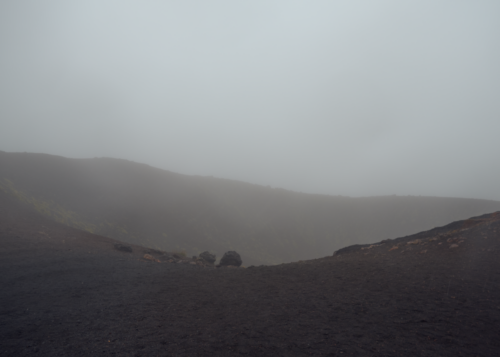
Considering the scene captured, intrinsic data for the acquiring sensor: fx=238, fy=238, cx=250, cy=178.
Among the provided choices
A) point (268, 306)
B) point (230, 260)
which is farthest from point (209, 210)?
point (268, 306)

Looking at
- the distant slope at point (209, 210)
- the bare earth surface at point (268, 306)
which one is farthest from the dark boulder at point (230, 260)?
the distant slope at point (209, 210)

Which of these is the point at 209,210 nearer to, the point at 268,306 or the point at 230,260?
the point at 230,260

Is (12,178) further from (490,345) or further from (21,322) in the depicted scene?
(490,345)

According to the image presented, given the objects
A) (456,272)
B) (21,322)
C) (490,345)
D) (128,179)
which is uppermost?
(128,179)

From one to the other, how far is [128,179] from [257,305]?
53.2 meters

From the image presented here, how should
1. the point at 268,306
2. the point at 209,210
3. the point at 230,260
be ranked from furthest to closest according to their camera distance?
the point at 209,210 → the point at 230,260 → the point at 268,306

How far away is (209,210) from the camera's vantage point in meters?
54.6

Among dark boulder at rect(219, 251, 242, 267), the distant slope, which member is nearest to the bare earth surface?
dark boulder at rect(219, 251, 242, 267)

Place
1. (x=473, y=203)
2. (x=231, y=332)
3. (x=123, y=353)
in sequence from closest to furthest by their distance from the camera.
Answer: (x=123, y=353) < (x=231, y=332) < (x=473, y=203)

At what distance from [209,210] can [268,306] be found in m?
48.0

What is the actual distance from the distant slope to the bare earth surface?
2652 cm

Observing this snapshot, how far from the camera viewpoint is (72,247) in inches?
632

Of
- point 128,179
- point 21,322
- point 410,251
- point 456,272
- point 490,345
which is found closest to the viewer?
point 490,345

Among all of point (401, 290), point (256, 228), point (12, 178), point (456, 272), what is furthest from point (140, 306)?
point (256, 228)
